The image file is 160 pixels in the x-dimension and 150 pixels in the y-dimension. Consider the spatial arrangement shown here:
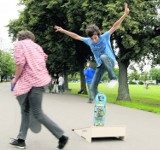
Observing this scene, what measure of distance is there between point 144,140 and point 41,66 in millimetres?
2677

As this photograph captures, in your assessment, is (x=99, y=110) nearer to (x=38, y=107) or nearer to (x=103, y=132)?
(x=103, y=132)

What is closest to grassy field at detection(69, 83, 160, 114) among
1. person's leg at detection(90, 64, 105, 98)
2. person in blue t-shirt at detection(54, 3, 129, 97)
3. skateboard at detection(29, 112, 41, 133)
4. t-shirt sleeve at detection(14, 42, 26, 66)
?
person's leg at detection(90, 64, 105, 98)

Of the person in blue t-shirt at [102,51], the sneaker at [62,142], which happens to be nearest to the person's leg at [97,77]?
the person in blue t-shirt at [102,51]

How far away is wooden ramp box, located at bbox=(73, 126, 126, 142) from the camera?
24.7 ft

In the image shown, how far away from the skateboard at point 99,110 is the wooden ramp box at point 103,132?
0.66 feet

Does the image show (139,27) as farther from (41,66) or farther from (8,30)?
(8,30)

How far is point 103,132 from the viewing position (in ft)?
25.1

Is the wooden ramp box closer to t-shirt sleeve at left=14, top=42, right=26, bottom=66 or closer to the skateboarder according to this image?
the skateboarder

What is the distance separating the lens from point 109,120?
11.4 metres

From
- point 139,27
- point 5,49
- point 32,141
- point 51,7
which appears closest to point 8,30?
point 51,7

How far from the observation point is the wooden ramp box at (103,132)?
7539 mm

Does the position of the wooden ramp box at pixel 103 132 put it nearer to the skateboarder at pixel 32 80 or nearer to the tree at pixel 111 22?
the skateboarder at pixel 32 80

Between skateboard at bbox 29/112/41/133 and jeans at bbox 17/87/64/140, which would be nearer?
jeans at bbox 17/87/64/140

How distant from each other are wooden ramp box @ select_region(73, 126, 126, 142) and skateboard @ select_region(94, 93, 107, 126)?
7.9 inches
